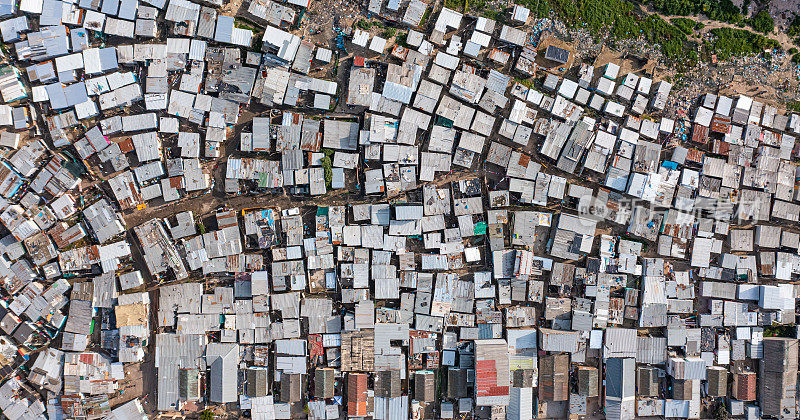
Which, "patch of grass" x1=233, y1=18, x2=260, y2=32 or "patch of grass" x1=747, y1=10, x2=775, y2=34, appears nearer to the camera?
"patch of grass" x1=233, y1=18, x2=260, y2=32

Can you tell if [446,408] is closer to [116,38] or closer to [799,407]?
[799,407]

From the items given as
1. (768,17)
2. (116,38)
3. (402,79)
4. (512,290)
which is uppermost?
(768,17)

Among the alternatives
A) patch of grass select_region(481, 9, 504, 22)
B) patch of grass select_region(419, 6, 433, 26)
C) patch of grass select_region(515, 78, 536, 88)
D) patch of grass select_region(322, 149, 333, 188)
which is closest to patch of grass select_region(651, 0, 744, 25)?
patch of grass select_region(515, 78, 536, 88)

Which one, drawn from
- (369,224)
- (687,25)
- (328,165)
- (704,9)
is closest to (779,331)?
(687,25)

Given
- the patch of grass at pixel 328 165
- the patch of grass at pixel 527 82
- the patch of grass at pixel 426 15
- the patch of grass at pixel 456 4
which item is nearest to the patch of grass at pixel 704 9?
the patch of grass at pixel 527 82

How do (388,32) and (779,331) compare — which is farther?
(779,331)

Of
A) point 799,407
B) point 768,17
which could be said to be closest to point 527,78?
point 768,17

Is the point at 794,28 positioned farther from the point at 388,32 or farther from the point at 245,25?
the point at 245,25

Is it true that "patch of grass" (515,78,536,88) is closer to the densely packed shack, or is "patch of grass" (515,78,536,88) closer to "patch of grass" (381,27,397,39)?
the densely packed shack
